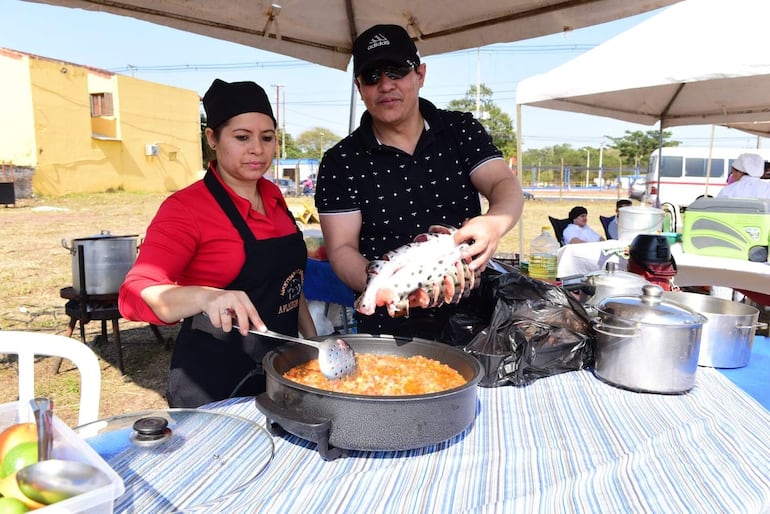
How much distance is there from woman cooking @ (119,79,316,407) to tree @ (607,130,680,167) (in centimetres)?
5218

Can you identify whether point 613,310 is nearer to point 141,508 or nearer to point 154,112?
point 141,508

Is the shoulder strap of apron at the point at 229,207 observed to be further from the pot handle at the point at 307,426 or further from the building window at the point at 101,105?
the building window at the point at 101,105

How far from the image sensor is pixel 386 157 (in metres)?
2.19

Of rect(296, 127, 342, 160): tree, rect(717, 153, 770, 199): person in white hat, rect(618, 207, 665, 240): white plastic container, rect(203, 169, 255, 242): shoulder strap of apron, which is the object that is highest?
rect(296, 127, 342, 160): tree

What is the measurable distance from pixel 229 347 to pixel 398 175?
3.01ft

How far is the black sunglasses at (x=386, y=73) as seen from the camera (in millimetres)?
1993

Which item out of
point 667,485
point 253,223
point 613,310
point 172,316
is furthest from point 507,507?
point 253,223

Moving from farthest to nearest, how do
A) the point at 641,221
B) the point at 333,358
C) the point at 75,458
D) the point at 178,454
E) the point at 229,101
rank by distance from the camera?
1. the point at 641,221
2. the point at 229,101
3. the point at 333,358
4. the point at 178,454
5. the point at 75,458

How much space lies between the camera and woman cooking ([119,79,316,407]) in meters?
1.74

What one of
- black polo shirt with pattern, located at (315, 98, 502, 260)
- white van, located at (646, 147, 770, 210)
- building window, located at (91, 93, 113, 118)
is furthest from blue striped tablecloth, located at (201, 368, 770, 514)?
building window, located at (91, 93, 113, 118)

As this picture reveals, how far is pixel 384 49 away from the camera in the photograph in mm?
1935

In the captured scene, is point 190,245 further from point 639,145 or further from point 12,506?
point 639,145

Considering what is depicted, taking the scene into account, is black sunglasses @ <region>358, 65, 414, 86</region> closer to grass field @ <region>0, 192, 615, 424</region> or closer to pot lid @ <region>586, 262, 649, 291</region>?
pot lid @ <region>586, 262, 649, 291</region>

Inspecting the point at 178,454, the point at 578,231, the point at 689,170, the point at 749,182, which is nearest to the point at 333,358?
the point at 178,454
